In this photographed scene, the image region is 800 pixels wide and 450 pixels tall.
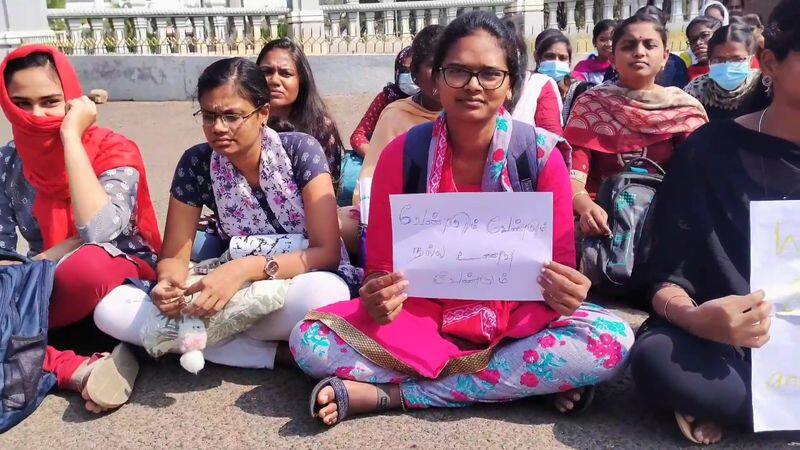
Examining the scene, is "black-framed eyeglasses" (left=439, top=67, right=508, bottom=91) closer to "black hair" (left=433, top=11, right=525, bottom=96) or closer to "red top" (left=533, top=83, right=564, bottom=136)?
"black hair" (left=433, top=11, right=525, bottom=96)

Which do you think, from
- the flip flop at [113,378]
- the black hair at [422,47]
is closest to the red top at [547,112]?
the black hair at [422,47]

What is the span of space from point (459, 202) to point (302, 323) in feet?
2.37

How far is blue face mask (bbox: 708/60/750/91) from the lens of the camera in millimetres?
4258

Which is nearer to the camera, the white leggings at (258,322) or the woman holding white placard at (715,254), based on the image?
the woman holding white placard at (715,254)

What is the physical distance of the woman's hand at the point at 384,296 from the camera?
2.43 m

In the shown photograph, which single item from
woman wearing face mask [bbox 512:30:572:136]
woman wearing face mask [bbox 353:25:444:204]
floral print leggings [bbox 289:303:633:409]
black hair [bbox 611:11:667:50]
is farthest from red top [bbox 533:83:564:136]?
floral print leggings [bbox 289:303:633:409]

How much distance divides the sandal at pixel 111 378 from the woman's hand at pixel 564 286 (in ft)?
5.22

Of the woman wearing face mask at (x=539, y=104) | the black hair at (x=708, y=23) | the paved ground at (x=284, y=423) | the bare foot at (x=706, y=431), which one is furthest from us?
the black hair at (x=708, y=23)

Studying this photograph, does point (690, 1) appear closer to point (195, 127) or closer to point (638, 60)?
point (195, 127)

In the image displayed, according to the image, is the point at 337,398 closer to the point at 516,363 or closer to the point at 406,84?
the point at 516,363

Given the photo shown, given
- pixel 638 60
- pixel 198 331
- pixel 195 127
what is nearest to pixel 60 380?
pixel 198 331

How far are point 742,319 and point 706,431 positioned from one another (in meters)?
0.44

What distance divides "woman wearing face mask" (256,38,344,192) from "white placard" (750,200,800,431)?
7.56 ft

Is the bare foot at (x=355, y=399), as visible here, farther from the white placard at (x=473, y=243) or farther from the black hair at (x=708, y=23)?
the black hair at (x=708, y=23)
